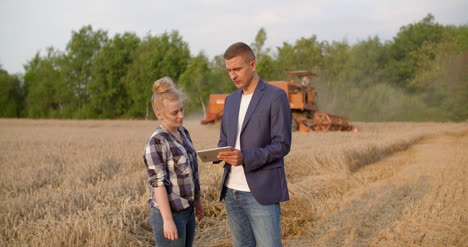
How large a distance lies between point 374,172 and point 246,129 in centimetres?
587

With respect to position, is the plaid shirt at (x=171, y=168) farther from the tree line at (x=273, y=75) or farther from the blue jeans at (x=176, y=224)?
the tree line at (x=273, y=75)

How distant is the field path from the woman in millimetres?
2055

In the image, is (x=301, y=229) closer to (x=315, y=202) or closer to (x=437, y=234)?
(x=315, y=202)

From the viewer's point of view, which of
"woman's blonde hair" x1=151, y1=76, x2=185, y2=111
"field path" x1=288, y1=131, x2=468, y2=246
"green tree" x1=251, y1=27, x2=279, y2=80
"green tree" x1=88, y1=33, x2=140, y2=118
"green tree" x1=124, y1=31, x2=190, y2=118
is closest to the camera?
"woman's blonde hair" x1=151, y1=76, x2=185, y2=111

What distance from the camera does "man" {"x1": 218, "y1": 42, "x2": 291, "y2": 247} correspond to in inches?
93.4

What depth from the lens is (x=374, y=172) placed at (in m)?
7.58

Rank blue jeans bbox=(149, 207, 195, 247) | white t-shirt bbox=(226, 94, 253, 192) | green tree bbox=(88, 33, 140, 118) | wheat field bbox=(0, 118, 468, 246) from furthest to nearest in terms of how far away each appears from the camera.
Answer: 1. green tree bbox=(88, 33, 140, 118)
2. wheat field bbox=(0, 118, 468, 246)
3. white t-shirt bbox=(226, 94, 253, 192)
4. blue jeans bbox=(149, 207, 195, 247)

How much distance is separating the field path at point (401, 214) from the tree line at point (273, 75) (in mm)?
26500

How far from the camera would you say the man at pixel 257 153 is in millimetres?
2371

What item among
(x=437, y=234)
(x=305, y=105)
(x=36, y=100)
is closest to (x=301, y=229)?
(x=437, y=234)

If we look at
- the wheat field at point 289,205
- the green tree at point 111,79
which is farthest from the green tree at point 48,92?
the wheat field at point 289,205

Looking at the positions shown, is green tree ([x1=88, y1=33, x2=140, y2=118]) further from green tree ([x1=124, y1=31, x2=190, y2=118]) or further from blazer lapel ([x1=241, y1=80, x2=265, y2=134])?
blazer lapel ([x1=241, y1=80, x2=265, y2=134])

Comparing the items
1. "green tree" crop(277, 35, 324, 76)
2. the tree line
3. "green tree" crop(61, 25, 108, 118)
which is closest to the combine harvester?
the tree line

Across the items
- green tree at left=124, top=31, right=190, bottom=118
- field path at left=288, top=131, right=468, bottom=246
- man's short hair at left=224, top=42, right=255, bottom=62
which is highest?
green tree at left=124, top=31, right=190, bottom=118
